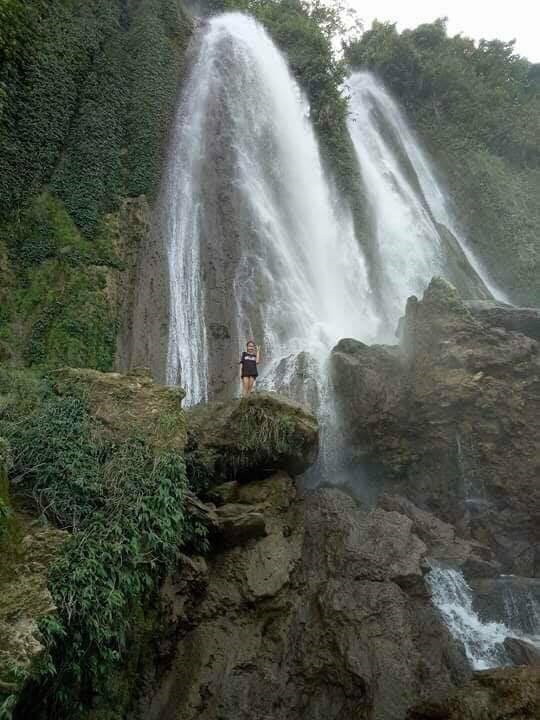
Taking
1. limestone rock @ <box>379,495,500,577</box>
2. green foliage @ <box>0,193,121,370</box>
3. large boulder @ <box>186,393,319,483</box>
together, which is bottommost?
limestone rock @ <box>379,495,500,577</box>

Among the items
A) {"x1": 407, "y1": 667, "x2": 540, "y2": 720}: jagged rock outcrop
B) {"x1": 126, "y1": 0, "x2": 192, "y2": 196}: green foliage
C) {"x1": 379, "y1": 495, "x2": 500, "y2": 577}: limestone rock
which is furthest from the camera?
{"x1": 126, "y1": 0, "x2": 192, "y2": 196}: green foliage

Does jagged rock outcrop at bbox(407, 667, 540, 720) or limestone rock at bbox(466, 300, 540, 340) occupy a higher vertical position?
limestone rock at bbox(466, 300, 540, 340)

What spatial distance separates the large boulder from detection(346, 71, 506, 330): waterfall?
10039mm

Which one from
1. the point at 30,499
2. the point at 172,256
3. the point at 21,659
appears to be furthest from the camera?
the point at 172,256

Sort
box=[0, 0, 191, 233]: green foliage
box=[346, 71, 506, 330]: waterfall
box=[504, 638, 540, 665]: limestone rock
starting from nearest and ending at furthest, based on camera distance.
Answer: box=[504, 638, 540, 665]: limestone rock → box=[0, 0, 191, 233]: green foliage → box=[346, 71, 506, 330]: waterfall

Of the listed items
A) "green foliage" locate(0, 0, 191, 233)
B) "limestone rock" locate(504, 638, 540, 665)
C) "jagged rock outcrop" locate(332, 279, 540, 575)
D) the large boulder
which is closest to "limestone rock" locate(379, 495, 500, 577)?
"jagged rock outcrop" locate(332, 279, 540, 575)

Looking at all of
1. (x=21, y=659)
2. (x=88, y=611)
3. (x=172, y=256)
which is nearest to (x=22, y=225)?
(x=172, y=256)

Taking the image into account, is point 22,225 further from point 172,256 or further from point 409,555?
point 409,555

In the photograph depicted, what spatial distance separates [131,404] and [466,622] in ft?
21.3

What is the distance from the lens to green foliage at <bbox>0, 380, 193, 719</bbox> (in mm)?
5113

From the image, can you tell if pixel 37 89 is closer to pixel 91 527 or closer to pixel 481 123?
pixel 91 527

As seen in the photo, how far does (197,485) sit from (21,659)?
488 cm

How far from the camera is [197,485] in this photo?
8.71 meters

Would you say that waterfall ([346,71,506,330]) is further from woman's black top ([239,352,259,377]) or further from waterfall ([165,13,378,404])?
woman's black top ([239,352,259,377])
